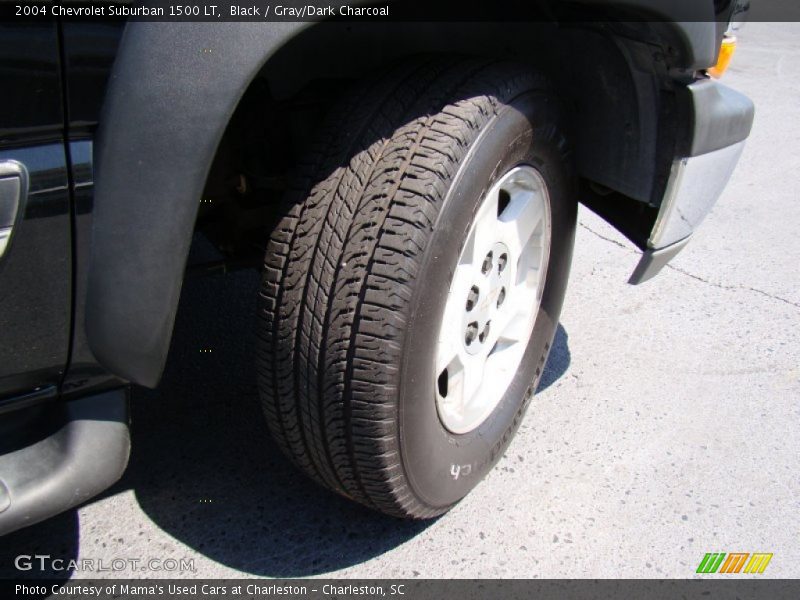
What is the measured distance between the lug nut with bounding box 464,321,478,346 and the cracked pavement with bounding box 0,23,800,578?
47 cm

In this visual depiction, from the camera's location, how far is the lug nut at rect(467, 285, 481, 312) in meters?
1.99

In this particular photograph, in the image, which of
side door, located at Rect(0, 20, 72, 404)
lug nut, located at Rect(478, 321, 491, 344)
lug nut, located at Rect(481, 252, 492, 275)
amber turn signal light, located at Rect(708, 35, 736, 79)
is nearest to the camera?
side door, located at Rect(0, 20, 72, 404)

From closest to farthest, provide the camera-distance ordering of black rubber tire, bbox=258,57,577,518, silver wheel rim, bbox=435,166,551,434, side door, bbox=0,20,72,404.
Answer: side door, bbox=0,20,72,404, black rubber tire, bbox=258,57,577,518, silver wheel rim, bbox=435,166,551,434

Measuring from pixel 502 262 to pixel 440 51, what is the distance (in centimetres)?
54

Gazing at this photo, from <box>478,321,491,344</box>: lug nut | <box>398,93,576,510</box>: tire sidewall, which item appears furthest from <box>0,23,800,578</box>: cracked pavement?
<box>478,321,491,344</box>: lug nut

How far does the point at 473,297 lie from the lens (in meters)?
→ 2.00

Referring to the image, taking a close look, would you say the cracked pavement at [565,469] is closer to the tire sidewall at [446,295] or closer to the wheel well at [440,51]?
the tire sidewall at [446,295]

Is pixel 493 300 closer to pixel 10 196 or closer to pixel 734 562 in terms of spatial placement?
pixel 734 562

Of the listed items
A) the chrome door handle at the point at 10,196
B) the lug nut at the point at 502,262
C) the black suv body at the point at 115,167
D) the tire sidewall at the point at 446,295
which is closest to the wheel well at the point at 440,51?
the black suv body at the point at 115,167

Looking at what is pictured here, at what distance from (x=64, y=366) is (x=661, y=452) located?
66.9 inches

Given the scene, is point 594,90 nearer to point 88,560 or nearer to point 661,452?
point 661,452

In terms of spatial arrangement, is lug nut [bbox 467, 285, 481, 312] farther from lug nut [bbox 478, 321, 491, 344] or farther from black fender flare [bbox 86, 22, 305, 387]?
black fender flare [bbox 86, 22, 305, 387]

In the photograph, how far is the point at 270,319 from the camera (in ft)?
5.65

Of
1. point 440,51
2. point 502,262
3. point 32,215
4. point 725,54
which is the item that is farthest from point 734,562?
point 32,215
